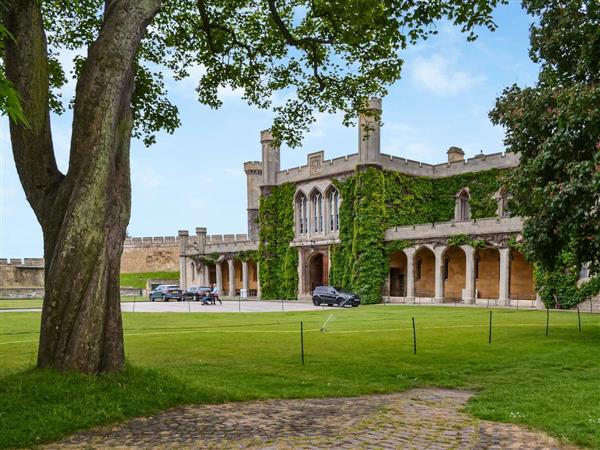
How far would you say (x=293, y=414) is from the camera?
6.61 meters

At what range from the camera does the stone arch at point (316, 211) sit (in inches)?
1613

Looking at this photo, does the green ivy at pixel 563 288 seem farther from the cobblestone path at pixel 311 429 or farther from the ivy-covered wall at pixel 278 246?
the cobblestone path at pixel 311 429

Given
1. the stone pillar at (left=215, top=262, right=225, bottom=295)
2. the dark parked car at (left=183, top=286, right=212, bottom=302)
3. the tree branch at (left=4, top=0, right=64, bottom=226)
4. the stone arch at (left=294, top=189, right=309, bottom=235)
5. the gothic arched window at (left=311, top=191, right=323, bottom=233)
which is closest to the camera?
the tree branch at (left=4, top=0, right=64, bottom=226)

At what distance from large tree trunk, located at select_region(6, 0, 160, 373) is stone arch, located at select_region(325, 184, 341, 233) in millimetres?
31891

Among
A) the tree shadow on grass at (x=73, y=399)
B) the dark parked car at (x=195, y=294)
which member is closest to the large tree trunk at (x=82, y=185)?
the tree shadow on grass at (x=73, y=399)

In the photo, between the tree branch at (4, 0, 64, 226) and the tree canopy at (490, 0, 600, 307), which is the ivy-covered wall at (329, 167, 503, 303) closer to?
the tree canopy at (490, 0, 600, 307)

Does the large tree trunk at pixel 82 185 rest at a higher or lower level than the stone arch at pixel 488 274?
higher

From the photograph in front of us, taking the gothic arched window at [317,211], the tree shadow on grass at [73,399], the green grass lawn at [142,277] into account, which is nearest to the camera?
the tree shadow on grass at [73,399]

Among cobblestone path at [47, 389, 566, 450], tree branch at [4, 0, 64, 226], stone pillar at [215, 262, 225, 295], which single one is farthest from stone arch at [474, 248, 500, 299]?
tree branch at [4, 0, 64, 226]

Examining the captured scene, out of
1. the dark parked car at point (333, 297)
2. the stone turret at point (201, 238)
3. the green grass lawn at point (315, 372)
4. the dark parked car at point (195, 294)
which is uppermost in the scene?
the stone turret at point (201, 238)

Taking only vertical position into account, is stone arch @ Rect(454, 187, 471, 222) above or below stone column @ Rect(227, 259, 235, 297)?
above

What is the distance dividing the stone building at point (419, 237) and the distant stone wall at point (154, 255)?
74.6 feet

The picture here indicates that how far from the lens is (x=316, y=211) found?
41.4 metres

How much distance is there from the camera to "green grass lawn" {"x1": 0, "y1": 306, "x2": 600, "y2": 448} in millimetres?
6266
